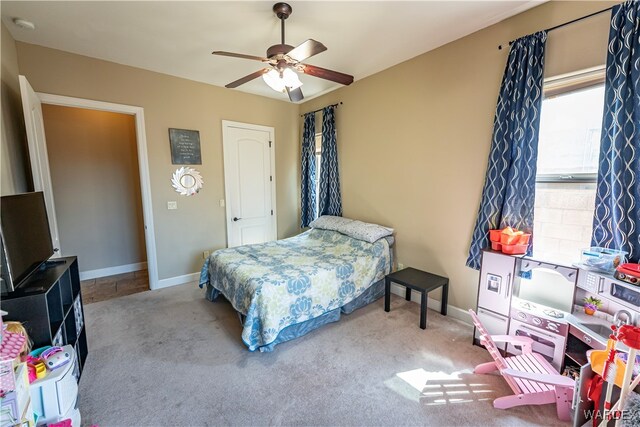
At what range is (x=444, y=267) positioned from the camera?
9.40 ft

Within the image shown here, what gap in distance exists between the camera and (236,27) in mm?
2383

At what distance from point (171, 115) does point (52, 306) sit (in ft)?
8.34

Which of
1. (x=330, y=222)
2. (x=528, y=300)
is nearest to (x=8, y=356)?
(x=330, y=222)

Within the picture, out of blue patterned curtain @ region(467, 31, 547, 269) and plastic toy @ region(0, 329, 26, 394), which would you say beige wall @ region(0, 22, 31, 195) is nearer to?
plastic toy @ region(0, 329, 26, 394)

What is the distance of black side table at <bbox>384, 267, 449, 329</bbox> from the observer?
256 centimetres

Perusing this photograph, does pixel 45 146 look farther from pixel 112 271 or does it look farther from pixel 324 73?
pixel 324 73

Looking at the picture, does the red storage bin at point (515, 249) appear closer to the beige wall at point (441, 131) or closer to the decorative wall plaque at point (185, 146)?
the beige wall at point (441, 131)

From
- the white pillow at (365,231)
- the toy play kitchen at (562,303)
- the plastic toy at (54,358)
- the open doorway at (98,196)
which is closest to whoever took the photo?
the plastic toy at (54,358)

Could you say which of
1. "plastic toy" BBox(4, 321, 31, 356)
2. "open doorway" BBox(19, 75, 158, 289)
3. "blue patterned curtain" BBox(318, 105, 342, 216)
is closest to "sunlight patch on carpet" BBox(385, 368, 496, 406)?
"plastic toy" BBox(4, 321, 31, 356)

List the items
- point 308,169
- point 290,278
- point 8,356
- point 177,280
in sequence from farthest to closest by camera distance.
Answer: point 308,169, point 177,280, point 290,278, point 8,356

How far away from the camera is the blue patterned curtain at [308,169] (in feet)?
14.3

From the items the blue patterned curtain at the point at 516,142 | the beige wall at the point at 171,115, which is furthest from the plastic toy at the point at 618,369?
the beige wall at the point at 171,115

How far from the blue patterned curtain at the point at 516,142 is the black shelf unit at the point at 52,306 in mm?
3220

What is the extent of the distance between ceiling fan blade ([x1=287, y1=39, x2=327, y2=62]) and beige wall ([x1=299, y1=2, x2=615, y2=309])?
1.52 m
